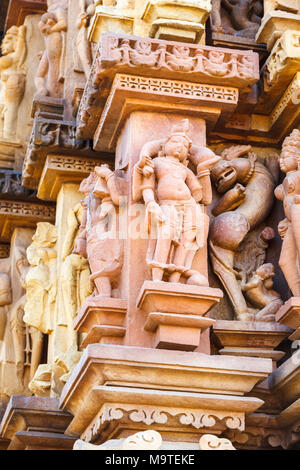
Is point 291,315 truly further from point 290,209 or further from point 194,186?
point 194,186

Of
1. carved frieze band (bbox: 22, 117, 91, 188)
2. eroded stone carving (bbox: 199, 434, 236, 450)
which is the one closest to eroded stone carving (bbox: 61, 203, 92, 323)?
carved frieze band (bbox: 22, 117, 91, 188)

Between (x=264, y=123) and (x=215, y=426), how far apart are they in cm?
303

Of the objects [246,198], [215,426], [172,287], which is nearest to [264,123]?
[246,198]

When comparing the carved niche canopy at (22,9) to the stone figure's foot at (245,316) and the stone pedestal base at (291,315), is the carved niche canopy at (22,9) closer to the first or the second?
the stone figure's foot at (245,316)

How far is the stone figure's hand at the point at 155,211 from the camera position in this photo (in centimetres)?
764

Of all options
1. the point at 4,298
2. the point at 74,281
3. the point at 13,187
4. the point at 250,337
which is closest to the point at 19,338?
the point at 4,298

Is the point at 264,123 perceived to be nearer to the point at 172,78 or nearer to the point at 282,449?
the point at 172,78

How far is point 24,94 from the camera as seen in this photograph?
12.7 metres

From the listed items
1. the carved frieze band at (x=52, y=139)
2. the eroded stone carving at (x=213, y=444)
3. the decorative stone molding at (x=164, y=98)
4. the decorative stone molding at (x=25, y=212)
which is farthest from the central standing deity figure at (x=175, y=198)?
the decorative stone molding at (x=25, y=212)

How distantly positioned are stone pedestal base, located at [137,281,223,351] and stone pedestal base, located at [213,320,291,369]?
69 centimetres

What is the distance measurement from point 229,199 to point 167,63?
49.1 inches

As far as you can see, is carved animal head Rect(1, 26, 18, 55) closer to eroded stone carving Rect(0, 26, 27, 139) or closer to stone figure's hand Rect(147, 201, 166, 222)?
eroded stone carving Rect(0, 26, 27, 139)

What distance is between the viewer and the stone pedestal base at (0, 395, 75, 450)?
28.3 feet

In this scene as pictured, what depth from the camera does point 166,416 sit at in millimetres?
7172
